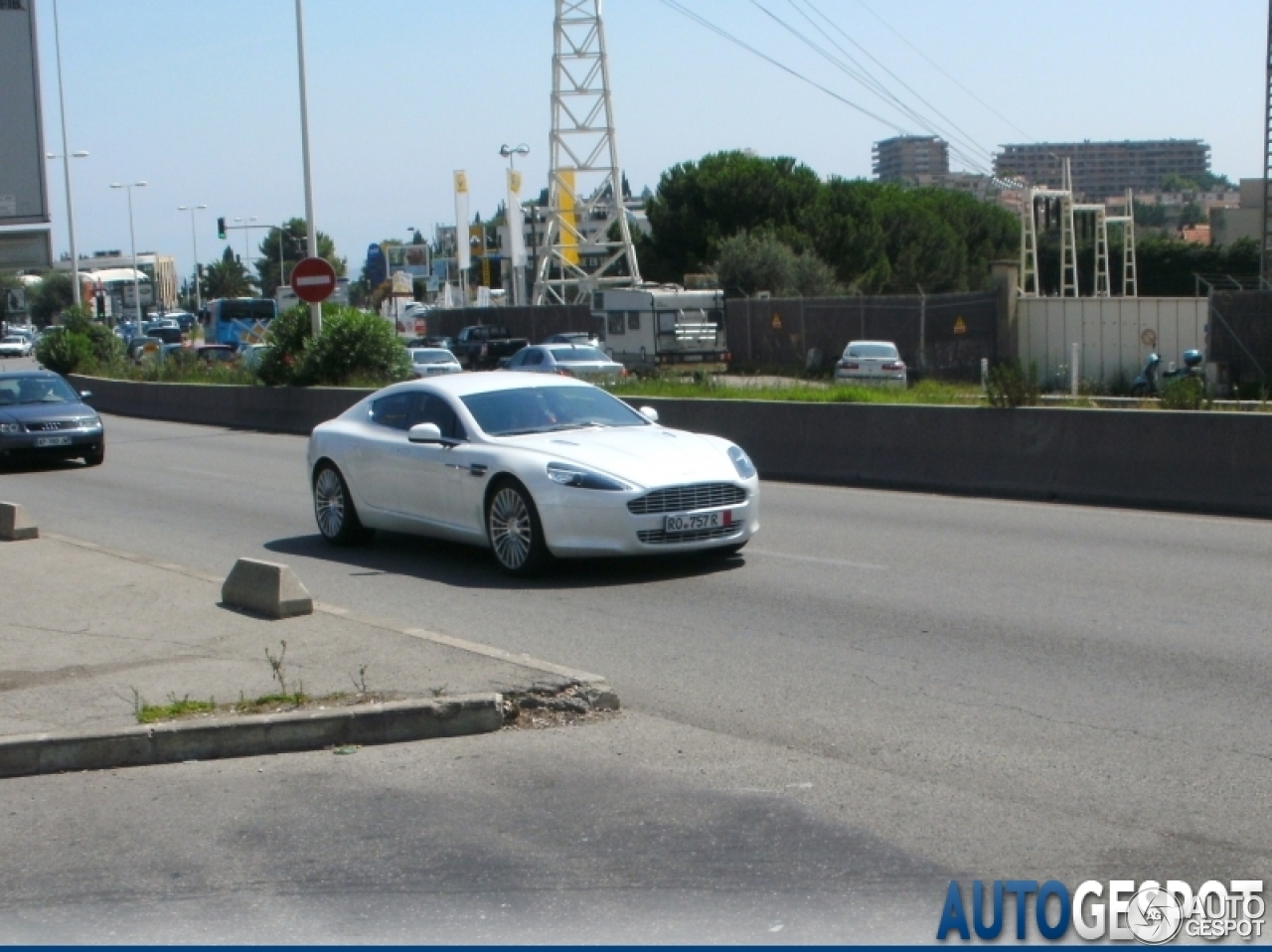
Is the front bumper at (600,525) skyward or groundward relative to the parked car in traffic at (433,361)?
groundward

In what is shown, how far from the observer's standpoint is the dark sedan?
2362 cm

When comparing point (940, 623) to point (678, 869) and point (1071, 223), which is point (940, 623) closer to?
point (678, 869)

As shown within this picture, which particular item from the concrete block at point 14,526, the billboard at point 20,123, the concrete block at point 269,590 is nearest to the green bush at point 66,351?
the concrete block at point 14,526

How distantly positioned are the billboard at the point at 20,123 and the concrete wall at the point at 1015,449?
10.3 metres

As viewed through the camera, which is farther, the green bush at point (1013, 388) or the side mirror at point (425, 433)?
the green bush at point (1013, 388)

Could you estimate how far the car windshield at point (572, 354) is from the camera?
129ft

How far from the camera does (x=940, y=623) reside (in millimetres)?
9688

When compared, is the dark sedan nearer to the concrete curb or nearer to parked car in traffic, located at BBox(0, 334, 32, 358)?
the concrete curb

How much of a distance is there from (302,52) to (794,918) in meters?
31.7

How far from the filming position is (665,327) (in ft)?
162

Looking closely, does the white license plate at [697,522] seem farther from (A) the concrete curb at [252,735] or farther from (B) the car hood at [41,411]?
(B) the car hood at [41,411]

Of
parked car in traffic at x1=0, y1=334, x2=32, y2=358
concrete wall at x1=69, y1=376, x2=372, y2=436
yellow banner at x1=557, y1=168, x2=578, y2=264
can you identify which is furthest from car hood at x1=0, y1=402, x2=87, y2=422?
parked car in traffic at x1=0, y1=334, x2=32, y2=358

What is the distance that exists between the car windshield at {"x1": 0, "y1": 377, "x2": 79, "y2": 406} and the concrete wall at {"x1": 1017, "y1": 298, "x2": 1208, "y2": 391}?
77.2 ft

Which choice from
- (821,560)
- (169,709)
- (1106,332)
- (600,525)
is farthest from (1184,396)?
(1106,332)
